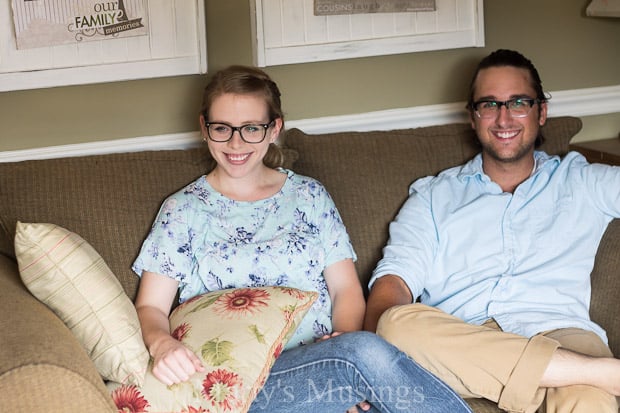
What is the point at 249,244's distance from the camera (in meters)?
2.13

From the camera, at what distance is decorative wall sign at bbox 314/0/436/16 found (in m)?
2.57

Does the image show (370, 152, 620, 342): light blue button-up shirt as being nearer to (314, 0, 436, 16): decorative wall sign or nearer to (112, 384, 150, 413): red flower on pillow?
(314, 0, 436, 16): decorative wall sign

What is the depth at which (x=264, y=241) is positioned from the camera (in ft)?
7.04

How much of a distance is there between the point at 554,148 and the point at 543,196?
10.9 inches

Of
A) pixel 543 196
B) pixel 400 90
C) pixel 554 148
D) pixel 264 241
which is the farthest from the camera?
pixel 400 90

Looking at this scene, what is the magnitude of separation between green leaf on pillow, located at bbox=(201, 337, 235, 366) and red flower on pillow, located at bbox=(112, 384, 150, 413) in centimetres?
15

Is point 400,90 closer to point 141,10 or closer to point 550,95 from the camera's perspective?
point 550,95

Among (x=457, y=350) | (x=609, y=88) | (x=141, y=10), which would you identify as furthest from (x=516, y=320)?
(x=141, y=10)

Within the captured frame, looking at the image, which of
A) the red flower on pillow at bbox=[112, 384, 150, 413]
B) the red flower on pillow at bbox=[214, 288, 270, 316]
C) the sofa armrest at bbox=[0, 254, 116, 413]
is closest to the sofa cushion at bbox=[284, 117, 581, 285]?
the red flower on pillow at bbox=[214, 288, 270, 316]

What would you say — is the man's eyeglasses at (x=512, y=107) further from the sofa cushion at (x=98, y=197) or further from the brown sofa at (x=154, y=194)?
the sofa cushion at (x=98, y=197)

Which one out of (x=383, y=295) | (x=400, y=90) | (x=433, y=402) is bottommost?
(x=433, y=402)

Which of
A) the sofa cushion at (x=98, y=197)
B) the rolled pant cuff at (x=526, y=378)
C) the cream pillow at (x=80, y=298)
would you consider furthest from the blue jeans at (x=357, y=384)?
the sofa cushion at (x=98, y=197)

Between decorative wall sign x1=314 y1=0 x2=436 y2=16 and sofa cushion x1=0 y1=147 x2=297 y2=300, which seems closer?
sofa cushion x1=0 y1=147 x2=297 y2=300

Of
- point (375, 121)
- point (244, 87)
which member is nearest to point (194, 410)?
point (244, 87)
